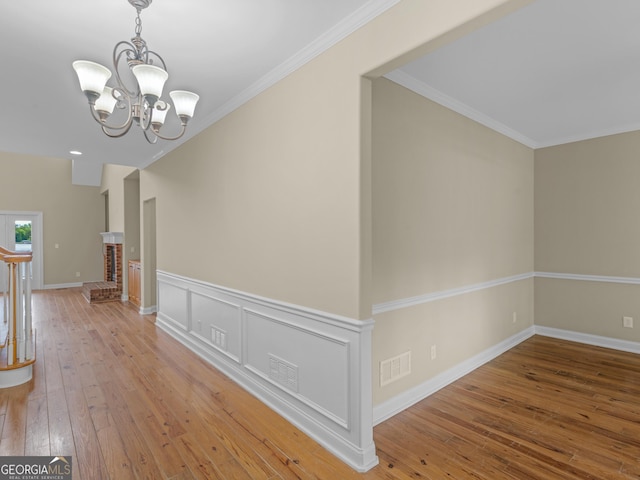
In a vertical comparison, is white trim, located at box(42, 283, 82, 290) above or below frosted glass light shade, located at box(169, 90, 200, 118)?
below

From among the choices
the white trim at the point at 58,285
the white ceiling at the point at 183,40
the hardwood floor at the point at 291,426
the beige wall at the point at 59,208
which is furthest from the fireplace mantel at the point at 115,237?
the white ceiling at the point at 183,40

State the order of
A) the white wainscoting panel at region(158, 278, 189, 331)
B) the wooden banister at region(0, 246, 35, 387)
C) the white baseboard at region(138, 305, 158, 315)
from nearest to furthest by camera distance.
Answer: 1. the wooden banister at region(0, 246, 35, 387)
2. the white wainscoting panel at region(158, 278, 189, 331)
3. the white baseboard at region(138, 305, 158, 315)

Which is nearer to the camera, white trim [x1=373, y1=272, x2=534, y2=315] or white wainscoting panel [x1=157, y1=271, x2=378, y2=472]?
white wainscoting panel [x1=157, y1=271, x2=378, y2=472]

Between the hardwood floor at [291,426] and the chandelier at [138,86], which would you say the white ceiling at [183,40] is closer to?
the chandelier at [138,86]

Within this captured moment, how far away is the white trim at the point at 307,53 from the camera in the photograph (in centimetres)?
184

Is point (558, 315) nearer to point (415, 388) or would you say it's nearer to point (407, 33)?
point (415, 388)

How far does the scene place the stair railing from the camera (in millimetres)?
3123

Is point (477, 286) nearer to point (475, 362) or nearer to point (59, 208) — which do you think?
point (475, 362)

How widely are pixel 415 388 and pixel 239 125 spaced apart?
2.81m

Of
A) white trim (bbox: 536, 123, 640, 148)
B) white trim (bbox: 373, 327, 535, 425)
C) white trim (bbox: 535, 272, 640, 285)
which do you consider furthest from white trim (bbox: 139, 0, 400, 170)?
white trim (bbox: 535, 272, 640, 285)

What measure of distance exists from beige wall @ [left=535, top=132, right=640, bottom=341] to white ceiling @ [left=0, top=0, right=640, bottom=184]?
0.61 m

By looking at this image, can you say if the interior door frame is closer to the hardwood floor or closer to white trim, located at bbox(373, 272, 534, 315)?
the hardwood floor

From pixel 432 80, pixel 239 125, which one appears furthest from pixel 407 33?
pixel 239 125

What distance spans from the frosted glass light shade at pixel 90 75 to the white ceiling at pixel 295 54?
0.42m
